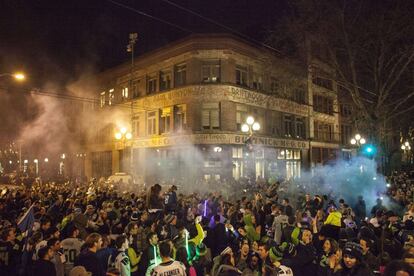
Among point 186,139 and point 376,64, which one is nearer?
point 376,64

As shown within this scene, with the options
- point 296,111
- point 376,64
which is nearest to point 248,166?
point 296,111

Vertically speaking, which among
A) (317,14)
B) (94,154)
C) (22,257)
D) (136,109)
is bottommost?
(22,257)

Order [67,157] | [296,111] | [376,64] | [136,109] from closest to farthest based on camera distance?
[376,64], [136,109], [296,111], [67,157]

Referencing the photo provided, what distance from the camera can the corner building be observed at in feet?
87.9

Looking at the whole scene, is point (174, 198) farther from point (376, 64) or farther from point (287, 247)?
point (376, 64)

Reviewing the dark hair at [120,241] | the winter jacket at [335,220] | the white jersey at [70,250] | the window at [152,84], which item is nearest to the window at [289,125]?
the window at [152,84]

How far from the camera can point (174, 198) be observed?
13.4 meters

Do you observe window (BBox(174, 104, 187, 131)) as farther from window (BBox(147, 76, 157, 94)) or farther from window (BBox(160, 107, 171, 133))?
window (BBox(147, 76, 157, 94))

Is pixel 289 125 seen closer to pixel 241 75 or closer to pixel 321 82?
pixel 241 75

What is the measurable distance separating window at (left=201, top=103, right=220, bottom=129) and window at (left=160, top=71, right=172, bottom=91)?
4309mm

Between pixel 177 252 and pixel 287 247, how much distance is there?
1.88m

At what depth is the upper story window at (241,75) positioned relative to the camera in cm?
2866

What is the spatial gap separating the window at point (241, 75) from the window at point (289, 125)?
686 cm

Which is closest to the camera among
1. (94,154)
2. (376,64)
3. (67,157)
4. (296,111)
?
(376,64)
